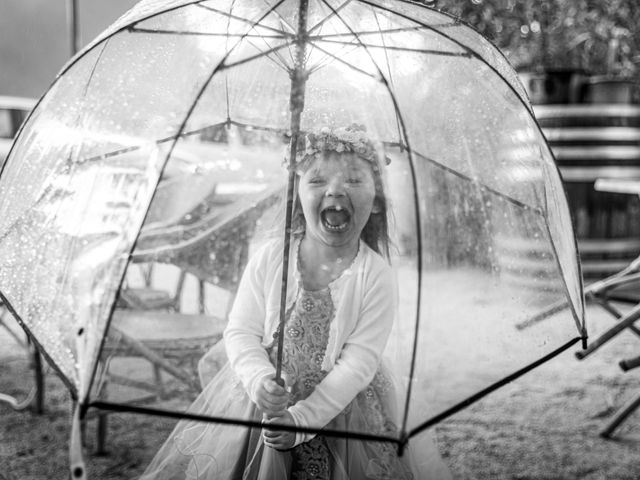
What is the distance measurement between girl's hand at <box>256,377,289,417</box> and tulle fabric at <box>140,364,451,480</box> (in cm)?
13

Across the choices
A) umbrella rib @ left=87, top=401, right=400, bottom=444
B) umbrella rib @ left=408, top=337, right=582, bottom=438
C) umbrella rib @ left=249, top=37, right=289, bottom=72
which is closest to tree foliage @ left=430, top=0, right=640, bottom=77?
umbrella rib @ left=249, top=37, right=289, bottom=72

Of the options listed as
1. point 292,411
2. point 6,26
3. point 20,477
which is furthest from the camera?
point 6,26

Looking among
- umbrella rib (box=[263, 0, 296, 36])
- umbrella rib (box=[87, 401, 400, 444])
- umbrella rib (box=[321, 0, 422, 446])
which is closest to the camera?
umbrella rib (box=[87, 401, 400, 444])

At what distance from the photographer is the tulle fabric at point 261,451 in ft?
6.11

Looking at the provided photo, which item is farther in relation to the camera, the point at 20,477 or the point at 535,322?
the point at 20,477

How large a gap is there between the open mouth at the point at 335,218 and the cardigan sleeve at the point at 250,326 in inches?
7.1

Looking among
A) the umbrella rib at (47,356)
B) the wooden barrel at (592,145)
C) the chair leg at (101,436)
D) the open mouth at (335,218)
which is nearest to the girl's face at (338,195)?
the open mouth at (335,218)

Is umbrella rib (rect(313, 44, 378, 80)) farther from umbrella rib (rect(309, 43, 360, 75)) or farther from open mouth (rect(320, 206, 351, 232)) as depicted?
open mouth (rect(320, 206, 351, 232))

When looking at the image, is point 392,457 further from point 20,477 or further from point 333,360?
point 20,477

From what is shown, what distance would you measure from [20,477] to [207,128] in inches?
49.6

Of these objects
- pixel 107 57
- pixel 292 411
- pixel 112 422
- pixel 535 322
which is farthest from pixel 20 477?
pixel 535 322

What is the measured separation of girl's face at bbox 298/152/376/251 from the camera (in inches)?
75.1

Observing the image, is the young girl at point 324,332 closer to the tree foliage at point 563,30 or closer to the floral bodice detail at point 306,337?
the floral bodice detail at point 306,337

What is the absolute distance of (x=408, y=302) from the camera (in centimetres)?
179
